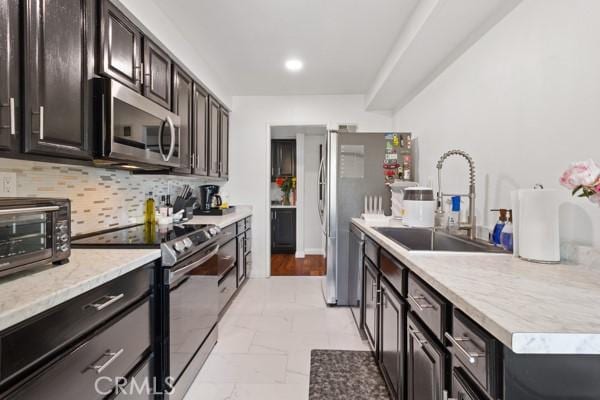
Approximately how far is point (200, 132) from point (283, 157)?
2.65 meters

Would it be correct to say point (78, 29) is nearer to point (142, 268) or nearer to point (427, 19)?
point (142, 268)

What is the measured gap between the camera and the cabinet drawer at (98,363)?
2.69 feet

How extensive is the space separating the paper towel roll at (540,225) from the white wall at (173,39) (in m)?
2.23

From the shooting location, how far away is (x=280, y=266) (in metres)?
4.63

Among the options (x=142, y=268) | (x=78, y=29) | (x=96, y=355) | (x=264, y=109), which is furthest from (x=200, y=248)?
(x=264, y=109)

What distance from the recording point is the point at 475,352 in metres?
0.75

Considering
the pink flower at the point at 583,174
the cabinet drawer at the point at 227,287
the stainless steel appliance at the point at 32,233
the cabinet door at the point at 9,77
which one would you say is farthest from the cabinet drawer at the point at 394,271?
the cabinet door at the point at 9,77

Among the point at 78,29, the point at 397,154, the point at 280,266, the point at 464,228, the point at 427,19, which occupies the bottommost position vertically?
the point at 280,266

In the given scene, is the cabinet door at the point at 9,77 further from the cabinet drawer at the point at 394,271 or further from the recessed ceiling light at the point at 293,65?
the recessed ceiling light at the point at 293,65

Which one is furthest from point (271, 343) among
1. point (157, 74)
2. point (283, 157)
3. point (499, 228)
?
point (283, 157)

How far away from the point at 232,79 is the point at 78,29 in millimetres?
2173

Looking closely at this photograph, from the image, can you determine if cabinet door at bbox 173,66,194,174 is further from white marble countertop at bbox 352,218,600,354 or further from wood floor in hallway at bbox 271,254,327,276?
wood floor in hallway at bbox 271,254,327,276

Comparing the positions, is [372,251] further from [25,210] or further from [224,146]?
[224,146]

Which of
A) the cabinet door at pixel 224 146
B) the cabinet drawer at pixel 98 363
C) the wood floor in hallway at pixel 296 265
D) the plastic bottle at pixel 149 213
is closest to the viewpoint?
the cabinet drawer at pixel 98 363
